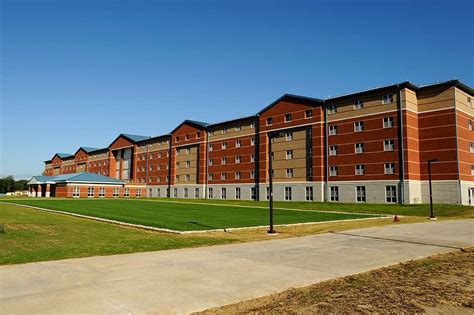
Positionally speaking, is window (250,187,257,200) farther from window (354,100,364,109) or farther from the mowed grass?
the mowed grass

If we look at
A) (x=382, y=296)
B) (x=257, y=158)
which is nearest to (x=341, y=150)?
(x=257, y=158)

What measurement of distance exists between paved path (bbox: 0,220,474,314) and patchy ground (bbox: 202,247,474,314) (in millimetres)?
495

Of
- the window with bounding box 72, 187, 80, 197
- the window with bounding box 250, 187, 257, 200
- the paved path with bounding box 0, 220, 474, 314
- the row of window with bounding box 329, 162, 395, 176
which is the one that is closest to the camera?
the paved path with bounding box 0, 220, 474, 314

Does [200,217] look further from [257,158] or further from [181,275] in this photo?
[257,158]

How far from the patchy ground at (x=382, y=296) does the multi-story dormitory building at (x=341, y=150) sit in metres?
39.0

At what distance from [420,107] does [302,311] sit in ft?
155

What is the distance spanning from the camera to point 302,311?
6.36 metres

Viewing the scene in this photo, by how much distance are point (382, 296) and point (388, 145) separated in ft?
143

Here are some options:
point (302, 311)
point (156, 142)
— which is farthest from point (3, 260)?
point (156, 142)

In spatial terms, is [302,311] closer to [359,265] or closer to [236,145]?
[359,265]

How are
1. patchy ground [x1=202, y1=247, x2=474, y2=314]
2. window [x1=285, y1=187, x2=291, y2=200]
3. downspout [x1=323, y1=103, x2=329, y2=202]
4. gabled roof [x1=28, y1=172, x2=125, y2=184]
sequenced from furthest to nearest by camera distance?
gabled roof [x1=28, y1=172, x2=125, y2=184] → window [x1=285, y1=187, x2=291, y2=200] → downspout [x1=323, y1=103, x2=329, y2=202] → patchy ground [x1=202, y1=247, x2=474, y2=314]

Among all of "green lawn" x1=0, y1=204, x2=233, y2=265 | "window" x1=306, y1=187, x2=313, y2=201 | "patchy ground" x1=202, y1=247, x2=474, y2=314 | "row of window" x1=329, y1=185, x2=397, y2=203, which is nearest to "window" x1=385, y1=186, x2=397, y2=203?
"row of window" x1=329, y1=185, x2=397, y2=203

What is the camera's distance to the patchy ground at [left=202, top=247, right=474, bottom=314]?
255 inches

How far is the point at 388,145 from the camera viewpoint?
47406 millimetres
